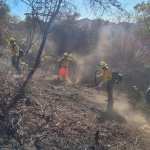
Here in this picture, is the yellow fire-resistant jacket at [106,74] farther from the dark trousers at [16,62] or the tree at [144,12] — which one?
the tree at [144,12]

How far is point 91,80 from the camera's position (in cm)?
1931

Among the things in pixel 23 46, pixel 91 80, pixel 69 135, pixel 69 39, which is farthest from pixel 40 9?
pixel 69 39

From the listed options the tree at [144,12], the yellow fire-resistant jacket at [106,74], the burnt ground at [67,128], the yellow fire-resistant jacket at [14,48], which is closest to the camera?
the burnt ground at [67,128]

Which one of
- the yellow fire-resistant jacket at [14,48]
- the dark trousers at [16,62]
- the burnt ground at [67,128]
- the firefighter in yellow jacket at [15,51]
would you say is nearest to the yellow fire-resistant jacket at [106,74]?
the burnt ground at [67,128]

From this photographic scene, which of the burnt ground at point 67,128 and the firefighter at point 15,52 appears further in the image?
the firefighter at point 15,52

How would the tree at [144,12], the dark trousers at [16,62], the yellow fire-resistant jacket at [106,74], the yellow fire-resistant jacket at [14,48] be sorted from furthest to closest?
the tree at [144,12]
the dark trousers at [16,62]
the yellow fire-resistant jacket at [14,48]
the yellow fire-resistant jacket at [106,74]

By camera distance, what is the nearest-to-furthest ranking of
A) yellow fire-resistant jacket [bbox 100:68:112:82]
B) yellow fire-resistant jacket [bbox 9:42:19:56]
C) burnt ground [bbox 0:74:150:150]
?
burnt ground [bbox 0:74:150:150], yellow fire-resistant jacket [bbox 100:68:112:82], yellow fire-resistant jacket [bbox 9:42:19:56]

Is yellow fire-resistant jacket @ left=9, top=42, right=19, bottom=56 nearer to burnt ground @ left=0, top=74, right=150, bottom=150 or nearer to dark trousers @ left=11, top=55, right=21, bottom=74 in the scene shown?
dark trousers @ left=11, top=55, right=21, bottom=74

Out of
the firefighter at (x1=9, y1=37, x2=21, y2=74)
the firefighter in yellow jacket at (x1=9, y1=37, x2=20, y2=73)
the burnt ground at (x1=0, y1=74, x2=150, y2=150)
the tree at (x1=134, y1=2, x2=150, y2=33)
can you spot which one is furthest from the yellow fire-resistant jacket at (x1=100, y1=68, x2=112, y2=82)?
the tree at (x1=134, y1=2, x2=150, y2=33)

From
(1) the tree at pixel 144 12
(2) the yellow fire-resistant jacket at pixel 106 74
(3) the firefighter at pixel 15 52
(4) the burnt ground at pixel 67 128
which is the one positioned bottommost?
(4) the burnt ground at pixel 67 128

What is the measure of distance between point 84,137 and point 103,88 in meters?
8.17

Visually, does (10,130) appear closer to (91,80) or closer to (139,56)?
(91,80)

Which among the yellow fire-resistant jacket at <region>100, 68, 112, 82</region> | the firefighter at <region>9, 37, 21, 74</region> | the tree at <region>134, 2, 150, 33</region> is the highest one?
the tree at <region>134, 2, 150, 33</region>

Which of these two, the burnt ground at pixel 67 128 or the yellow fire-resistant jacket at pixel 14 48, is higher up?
the yellow fire-resistant jacket at pixel 14 48
